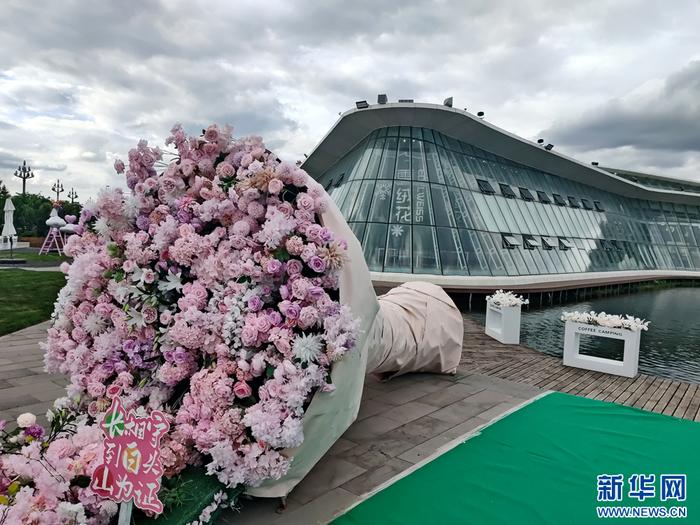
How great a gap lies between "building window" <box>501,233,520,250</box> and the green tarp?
14311 mm

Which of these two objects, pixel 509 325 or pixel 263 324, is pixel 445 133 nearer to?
pixel 509 325

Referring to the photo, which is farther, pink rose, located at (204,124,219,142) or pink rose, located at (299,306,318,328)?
pink rose, located at (204,124,219,142)

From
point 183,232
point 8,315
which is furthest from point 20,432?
point 8,315

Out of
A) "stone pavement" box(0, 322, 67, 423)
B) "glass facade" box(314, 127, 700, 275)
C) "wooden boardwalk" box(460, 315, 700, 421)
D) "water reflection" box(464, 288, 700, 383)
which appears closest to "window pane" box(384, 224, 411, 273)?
"glass facade" box(314, 127, 700, 275)

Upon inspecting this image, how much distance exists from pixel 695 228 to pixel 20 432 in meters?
52.1

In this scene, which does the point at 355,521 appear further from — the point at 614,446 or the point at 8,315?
the point at 8,315

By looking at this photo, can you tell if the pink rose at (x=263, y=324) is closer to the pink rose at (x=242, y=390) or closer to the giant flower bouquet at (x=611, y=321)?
the pink rose at (x=242, y=390)

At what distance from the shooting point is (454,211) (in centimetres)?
1894

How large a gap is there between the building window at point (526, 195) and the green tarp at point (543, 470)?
19.0 metres

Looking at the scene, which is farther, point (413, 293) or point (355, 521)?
point (413, 293)

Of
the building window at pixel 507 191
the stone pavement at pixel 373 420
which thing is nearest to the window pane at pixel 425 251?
the building window at pixel 507 191

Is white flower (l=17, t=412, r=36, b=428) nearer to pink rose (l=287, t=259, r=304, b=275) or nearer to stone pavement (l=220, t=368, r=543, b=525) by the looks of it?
stone pavement (l=220, t=368, r=543, b=525)

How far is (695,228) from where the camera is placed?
4288 centimetres

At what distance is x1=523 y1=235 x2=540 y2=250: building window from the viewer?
20984 mm
